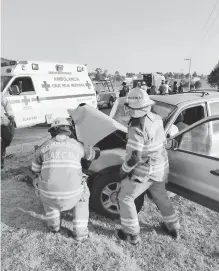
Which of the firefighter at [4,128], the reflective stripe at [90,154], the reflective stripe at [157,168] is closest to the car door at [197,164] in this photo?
the reflective stripe at [157,168]

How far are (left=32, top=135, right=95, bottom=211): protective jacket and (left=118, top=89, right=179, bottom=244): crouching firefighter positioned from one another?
1.71 feet

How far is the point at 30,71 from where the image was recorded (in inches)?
A: 328

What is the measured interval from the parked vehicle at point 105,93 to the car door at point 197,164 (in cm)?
1171

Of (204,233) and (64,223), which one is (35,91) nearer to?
(64,223)

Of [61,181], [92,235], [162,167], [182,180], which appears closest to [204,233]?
[182,180]

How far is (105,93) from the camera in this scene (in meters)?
15.1

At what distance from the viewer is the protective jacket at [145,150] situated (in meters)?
2.64

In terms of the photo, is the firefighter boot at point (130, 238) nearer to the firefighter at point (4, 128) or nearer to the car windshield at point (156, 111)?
the car windshield at point (156, 111)

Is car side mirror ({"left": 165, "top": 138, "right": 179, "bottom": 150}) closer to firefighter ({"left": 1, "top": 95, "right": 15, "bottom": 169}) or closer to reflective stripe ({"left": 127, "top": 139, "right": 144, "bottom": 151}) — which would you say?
reflective stripe ({"left": 127, "top": 139, "right": 144, "bottom": 151})

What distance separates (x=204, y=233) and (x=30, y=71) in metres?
7.20

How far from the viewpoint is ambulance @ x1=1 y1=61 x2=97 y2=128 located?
8.04 meters

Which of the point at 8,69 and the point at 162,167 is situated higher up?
the point at 8,69

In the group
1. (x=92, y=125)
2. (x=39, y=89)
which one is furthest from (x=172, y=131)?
(x=39, y=89)

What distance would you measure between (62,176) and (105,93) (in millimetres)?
12635
